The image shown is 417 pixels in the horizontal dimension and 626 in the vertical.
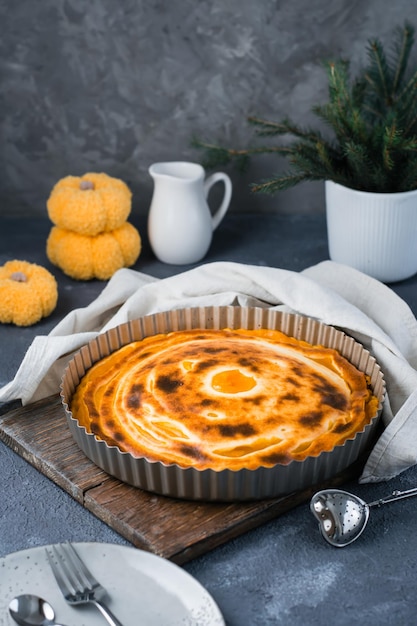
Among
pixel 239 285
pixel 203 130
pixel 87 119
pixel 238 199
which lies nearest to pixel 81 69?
pixel 87 119

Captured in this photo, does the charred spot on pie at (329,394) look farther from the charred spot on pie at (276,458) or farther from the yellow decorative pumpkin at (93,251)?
the yellow decorative pumpkin at (93,251)

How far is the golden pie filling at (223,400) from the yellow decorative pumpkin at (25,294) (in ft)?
0.99

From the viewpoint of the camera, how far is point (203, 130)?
2.01 metres

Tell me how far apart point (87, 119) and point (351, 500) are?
125 centimetres

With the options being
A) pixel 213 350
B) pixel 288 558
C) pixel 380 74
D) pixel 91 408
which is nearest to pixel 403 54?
pixel 380 74

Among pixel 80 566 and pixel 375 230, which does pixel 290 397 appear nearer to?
pixel 80 566

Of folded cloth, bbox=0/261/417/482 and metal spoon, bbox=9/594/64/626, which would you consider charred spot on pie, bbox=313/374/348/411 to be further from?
metal spoon, bbox=9/594/64/626

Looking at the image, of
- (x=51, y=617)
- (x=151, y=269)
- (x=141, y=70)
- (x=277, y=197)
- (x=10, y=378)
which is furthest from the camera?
(x=277, y=197)

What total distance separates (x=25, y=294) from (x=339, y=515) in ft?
2.48

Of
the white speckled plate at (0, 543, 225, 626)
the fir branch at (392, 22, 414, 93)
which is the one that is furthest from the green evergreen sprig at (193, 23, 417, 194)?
the white speckled plate at (0, 543, 225, 626)

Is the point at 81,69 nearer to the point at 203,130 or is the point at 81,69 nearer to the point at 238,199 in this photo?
the point at 203,130

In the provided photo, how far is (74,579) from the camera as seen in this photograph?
3.10 feet

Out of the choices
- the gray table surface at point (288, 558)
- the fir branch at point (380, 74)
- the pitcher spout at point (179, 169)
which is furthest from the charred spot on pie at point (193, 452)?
the fir branch at point (380, 74)

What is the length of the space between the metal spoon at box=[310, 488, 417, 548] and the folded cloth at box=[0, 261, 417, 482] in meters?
0.19
